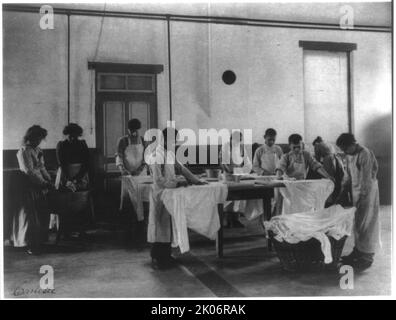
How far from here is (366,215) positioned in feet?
12.0

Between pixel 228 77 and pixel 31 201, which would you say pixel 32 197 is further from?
pixel 228 77

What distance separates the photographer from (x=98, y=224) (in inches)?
220

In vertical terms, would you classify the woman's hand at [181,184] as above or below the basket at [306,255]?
above

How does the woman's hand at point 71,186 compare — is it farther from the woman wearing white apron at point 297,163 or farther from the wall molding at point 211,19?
the wall molding at point 211,19

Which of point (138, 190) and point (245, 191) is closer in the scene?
point (245, 191)

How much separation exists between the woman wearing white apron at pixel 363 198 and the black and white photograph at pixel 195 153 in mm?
13

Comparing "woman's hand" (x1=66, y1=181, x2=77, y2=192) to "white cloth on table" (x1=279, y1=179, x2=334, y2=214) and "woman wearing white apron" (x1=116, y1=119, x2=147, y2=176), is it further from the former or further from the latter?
"white cloth on table" (x1=279, y1=179, x2=334, y2=214)

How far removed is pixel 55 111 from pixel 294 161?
3831mm

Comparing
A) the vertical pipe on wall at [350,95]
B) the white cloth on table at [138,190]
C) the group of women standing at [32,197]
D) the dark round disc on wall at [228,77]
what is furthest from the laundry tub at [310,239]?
the vertical pipe on wall at [350,95]

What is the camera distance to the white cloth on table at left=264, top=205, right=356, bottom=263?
3383 mm

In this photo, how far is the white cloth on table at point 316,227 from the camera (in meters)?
3.38

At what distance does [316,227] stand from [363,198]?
1.83 feet
